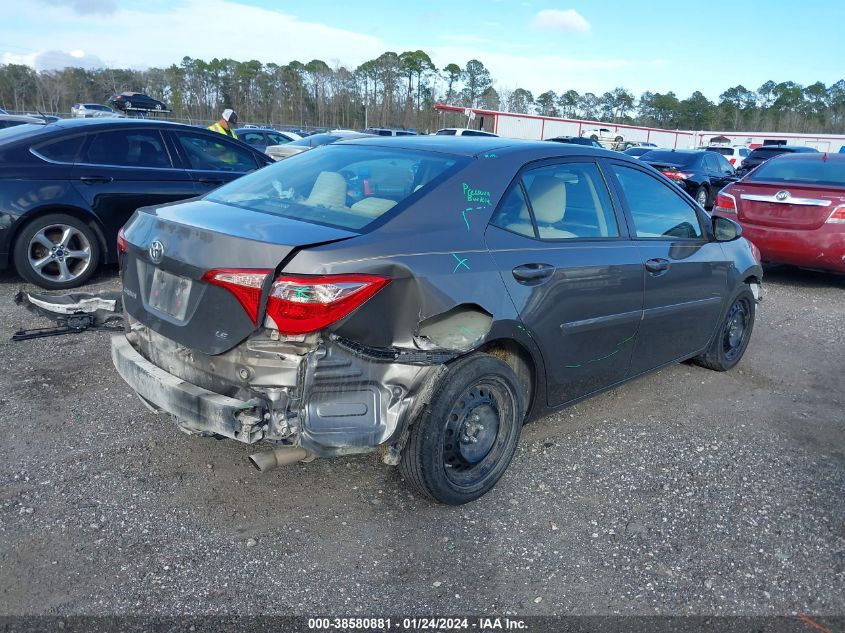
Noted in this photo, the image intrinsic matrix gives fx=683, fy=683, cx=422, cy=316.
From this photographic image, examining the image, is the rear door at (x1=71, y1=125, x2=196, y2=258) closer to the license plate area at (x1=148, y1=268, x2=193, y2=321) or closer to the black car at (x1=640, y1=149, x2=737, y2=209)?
the license plate area at (x1=148, y1=268, x2=193, y2=321)

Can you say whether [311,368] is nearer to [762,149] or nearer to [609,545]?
[609,545]

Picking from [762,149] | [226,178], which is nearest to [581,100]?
[762,149]

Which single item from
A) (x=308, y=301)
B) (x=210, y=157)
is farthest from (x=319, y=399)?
(x=210, y=157)

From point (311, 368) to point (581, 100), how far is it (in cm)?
11351

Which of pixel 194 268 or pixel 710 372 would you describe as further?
pixel 710 372

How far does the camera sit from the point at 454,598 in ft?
8.64

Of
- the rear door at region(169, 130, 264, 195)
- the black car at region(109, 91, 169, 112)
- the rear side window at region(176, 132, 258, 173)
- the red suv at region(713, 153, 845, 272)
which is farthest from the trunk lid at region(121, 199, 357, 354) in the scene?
the black car at region(109, 91, 169, 112)

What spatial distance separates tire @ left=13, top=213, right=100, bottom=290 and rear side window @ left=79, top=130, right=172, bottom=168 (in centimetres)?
67

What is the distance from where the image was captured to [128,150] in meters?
6.77

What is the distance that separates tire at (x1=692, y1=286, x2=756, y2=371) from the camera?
16.9ft

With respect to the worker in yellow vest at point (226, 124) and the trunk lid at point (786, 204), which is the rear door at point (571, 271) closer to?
the trunk lid at point (786, 204)

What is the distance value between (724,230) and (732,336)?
3.20ft

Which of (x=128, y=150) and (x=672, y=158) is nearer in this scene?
(x=128, y=150)

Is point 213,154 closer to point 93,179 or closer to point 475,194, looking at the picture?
point 93,179
